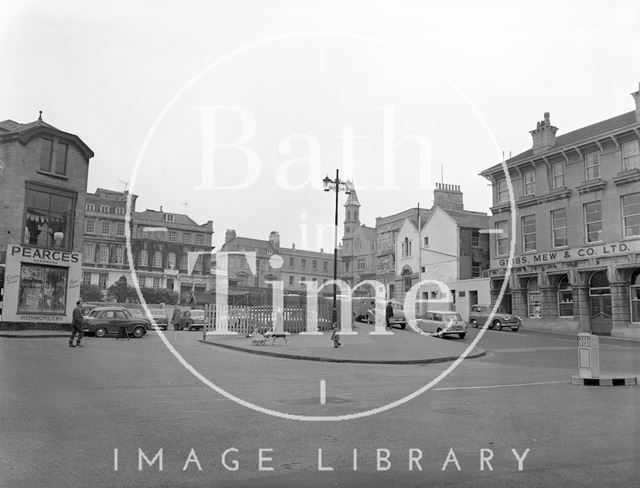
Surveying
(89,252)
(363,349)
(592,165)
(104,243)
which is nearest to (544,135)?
(592,165)

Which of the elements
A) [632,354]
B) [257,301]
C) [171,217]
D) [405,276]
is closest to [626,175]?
[632,354]

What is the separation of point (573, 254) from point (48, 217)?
3179cm

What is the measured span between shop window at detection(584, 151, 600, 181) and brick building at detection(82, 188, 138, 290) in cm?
5144

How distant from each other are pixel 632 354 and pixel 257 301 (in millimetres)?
21134

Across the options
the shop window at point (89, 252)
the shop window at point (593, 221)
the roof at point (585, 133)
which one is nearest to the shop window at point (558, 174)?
the roof at point (585, 133)

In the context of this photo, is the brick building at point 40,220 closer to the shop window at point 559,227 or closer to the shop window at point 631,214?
the shop window at point 559,227

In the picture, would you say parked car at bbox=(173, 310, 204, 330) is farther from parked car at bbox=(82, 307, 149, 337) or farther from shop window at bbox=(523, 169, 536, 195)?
shop window at bbox=(523, 169, 536, 195)

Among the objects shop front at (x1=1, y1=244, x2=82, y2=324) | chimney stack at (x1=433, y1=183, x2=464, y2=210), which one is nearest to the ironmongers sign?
chimney stack at (x1=433, y1=183, x2=464, y2=210)

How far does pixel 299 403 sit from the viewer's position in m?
9.55

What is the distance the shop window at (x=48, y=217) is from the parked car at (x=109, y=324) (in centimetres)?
515

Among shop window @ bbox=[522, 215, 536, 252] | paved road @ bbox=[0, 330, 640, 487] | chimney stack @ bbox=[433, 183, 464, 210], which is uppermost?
chimney stack @ bbox=[433, 183, 464, 210]

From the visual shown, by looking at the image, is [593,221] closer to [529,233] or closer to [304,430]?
[529,233]

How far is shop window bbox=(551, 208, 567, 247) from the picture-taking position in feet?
129

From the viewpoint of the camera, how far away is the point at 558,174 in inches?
1578
